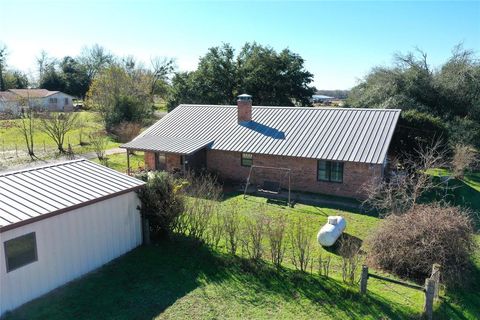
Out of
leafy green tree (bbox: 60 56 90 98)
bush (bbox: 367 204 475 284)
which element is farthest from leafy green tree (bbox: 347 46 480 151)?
leafy green tree (bbox: 60 56 90 98)

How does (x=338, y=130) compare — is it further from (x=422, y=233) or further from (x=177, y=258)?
(x=177, y=258)

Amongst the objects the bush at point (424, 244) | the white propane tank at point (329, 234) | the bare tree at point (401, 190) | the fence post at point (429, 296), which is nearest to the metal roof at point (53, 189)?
the white propane tank at point (329, 234)

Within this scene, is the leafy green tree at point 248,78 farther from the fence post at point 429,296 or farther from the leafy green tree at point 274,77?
the fence post at point 429,296

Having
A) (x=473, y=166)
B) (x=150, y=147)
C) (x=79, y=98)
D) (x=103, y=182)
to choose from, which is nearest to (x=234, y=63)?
(x=150, y=147)

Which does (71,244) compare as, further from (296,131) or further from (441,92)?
(441,92)

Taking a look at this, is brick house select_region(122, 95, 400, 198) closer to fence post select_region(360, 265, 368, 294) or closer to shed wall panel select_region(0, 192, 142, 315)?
fence post select_region(360, 265, 368, 294)
